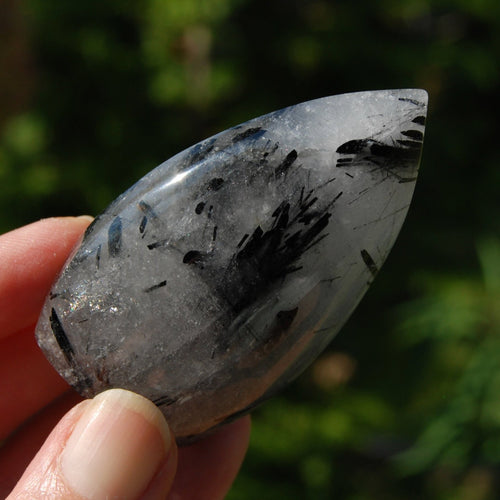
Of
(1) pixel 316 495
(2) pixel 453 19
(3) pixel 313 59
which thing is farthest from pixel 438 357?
(2) pixel 453 19

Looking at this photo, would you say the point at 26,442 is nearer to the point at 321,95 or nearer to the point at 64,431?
the point at 64,431

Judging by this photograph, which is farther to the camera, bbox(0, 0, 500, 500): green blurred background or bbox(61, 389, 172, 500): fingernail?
bbox(0, 0, 500, 500): green blurred background

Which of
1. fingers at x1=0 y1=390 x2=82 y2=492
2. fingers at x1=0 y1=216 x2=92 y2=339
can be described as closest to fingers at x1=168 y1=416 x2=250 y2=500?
fingers at x1=0 y1=390 x2=82 y2=492

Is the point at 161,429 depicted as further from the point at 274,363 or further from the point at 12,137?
the point at 12,137

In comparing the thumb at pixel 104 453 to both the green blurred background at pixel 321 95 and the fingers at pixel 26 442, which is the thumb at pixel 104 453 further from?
the green blurred background at pixel 321 95

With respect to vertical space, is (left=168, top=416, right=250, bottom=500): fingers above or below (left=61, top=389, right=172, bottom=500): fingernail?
below

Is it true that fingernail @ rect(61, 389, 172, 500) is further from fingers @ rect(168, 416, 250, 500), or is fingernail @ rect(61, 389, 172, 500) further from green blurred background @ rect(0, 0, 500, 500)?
green blurred background @ rect(0, 0, 500, 500)

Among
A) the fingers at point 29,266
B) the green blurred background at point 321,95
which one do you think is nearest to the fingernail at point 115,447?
the fingers at point 29,266

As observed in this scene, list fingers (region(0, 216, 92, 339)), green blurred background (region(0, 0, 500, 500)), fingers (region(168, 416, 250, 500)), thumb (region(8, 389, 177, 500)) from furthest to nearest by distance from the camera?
1. green blurred background (region(0, 0, 500, 500))
2. fingers (region(168, 416, 250, 500))
3. fingers (region(0, 216, 92, 339))
4. thumb (region(8, 389, 177, 500))
